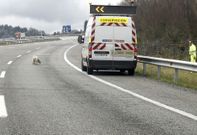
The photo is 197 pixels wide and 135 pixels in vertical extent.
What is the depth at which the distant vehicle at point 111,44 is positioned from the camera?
63.5 ft

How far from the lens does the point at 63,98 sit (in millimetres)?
11641

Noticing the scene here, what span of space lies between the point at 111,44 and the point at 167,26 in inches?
953

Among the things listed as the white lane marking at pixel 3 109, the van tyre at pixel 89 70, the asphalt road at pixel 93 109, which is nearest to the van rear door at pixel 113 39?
the van tyre at pixel 89 70

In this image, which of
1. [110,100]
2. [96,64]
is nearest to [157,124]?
[110,100]

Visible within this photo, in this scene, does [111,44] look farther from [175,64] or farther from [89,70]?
[175,64]

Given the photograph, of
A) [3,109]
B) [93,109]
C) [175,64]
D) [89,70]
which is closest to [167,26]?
[89,70]

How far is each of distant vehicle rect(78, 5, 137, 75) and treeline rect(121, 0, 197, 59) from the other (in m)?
17.1

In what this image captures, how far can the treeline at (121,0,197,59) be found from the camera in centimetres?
3969

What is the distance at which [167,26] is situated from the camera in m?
42.9

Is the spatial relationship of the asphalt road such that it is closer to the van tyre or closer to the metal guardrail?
the metal guardrail

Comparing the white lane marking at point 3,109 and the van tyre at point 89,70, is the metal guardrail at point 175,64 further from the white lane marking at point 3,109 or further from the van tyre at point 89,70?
the white lane marking at point 3,109

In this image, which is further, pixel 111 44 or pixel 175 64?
pixel 111 44

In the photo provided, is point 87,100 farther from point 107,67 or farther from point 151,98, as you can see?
point 107,67

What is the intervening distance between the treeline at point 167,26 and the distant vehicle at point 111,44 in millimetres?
17144
